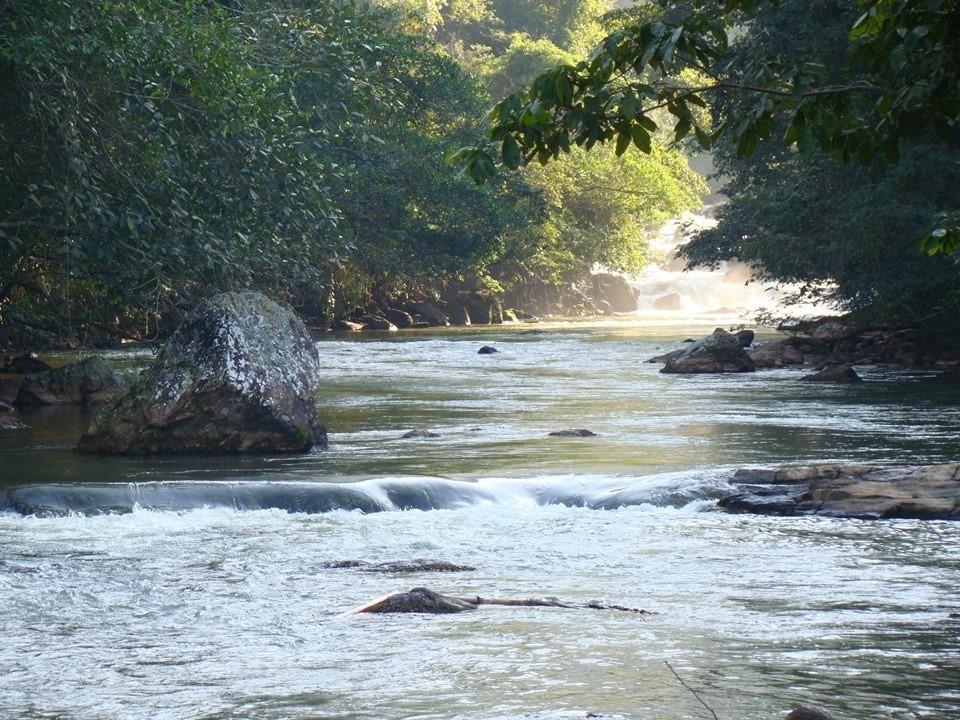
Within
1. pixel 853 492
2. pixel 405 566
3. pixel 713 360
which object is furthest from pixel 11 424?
pixel 713 360

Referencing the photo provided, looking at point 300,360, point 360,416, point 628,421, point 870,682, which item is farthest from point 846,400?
point 870,682

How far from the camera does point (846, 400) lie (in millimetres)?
19250

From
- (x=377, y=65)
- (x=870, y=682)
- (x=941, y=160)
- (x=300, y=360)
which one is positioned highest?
(x=377, y=65)

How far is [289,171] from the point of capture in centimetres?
1803

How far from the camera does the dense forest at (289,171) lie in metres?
14.6

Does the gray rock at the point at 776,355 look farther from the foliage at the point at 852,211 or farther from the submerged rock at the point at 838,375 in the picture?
the submerged rock at the point at 838,375

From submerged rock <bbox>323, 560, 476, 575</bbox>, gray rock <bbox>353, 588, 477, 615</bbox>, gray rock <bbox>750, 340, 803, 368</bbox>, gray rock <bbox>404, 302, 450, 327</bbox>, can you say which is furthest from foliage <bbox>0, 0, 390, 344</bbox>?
gray rock <bbox>404, 302, 450, 327</bbox>

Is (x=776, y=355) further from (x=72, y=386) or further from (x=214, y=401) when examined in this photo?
(x=214, y=401)

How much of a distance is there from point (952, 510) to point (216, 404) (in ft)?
23.2

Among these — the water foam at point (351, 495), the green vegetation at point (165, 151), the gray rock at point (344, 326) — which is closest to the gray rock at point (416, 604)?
the water foam at point (351, 495)

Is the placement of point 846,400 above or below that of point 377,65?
below

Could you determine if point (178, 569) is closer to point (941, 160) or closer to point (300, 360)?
point (300, 360)

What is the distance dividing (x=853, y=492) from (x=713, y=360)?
14565 millimetres

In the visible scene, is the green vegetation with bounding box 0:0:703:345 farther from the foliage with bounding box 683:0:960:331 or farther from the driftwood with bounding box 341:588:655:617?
the driftwood with bounding box 341:588:655:617
